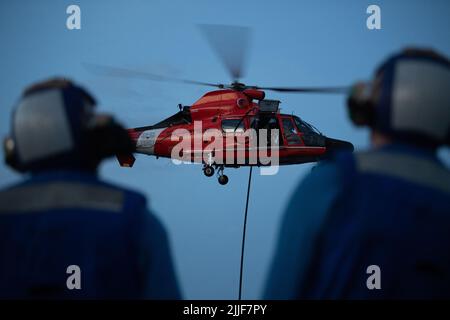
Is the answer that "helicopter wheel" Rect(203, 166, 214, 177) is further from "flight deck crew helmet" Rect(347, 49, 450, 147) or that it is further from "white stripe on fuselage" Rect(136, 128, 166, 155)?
"flight deck crew helmet" Rect(347, 49, 450, 147)

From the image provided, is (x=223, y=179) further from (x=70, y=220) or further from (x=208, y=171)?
(x=70, y=220)


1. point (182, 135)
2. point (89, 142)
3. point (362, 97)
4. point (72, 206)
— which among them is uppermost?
point (362, 97)

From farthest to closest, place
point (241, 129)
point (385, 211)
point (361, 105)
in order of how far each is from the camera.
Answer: point (241, 129) < point (361, 105) < point (385, 211)

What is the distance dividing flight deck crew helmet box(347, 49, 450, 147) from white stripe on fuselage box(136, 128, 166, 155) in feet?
49.1

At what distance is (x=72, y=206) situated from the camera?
7.20 feet

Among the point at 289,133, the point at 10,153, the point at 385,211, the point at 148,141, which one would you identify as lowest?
the point at 148,141

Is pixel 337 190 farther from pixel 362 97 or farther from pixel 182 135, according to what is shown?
pixel 182 135

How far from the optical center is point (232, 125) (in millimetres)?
15891

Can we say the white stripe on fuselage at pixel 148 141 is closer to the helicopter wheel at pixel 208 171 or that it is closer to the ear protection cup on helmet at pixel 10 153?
the helicopter wheel at pixel 208 171

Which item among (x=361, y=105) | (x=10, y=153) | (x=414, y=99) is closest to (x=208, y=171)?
(x=10, y=153)

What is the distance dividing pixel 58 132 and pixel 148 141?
15.0m
